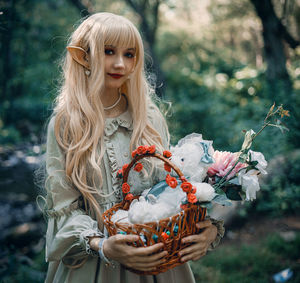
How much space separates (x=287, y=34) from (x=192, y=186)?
379 centimetres

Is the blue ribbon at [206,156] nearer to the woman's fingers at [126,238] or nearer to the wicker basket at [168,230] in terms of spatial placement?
the wicker basket at [168,230]

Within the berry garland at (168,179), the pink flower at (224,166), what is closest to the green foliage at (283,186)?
the pink flower at (224,166)

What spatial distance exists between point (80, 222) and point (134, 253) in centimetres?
34

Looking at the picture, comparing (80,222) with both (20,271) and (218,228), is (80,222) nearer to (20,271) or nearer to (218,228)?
(218,228)

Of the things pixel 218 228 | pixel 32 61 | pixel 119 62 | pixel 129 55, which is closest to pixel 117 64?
pixel 119 62

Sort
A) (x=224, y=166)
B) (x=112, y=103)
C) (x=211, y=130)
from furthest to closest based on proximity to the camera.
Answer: (x=211, y=130) → (x=112, y=103) → (x=224, y=166)

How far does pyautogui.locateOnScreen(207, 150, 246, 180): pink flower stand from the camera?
1483mm

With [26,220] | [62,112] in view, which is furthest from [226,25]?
[62,112]

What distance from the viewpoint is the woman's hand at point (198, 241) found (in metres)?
1.39

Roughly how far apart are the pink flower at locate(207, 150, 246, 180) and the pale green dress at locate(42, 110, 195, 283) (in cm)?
37

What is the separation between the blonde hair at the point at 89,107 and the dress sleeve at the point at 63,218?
0.14 ft

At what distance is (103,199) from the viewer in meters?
1.62

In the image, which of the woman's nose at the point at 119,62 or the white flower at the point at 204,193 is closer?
the white flower at the point at 204,193

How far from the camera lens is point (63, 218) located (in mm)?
1522
